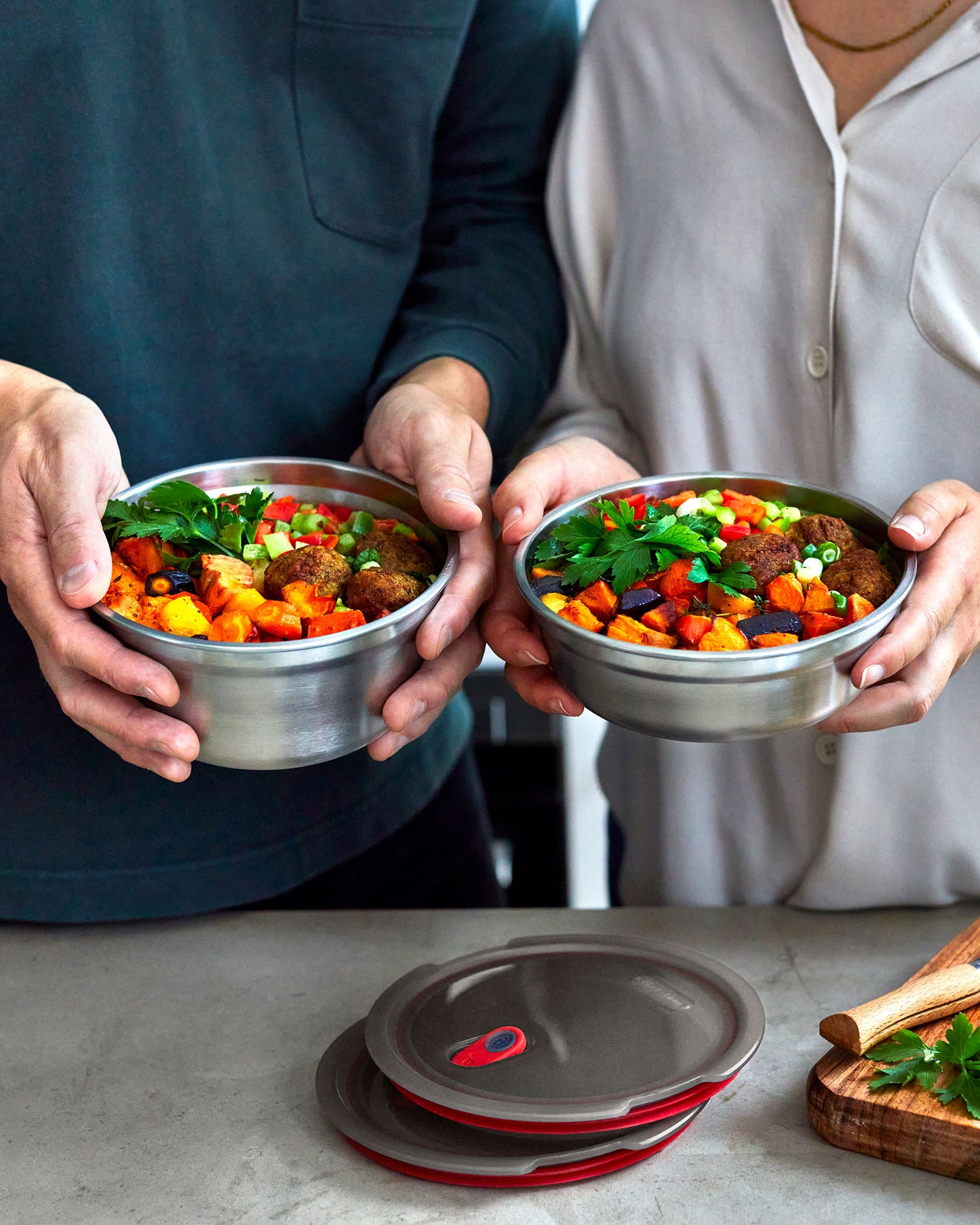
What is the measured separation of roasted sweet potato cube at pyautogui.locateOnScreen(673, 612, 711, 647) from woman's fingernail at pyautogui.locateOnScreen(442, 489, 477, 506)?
0.95 ft

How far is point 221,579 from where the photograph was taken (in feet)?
3.91

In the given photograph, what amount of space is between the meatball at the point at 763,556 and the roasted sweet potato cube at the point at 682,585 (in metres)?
0.05

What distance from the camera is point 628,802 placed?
1836 mm

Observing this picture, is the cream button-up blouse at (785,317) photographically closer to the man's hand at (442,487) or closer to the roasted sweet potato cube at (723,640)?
the man's hand at (442,487)

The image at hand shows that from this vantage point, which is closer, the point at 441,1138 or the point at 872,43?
the point at 441,1138

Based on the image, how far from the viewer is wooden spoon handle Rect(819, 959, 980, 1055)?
113cm

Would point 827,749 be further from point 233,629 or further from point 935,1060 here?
point 233,629

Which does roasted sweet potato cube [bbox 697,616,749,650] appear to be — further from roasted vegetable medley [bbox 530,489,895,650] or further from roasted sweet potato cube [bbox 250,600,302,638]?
roasted sweet potato cube [bbox 250,600,302,638]

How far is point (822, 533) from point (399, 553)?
0.45 metres

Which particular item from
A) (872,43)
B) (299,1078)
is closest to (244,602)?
(299,1078)

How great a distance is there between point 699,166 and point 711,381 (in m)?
0.28

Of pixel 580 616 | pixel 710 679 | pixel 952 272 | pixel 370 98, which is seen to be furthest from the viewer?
pixel 370 98

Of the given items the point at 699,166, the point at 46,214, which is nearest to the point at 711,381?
the point at 699,166

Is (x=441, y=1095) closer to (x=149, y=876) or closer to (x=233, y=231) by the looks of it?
(x=149, y=876)
